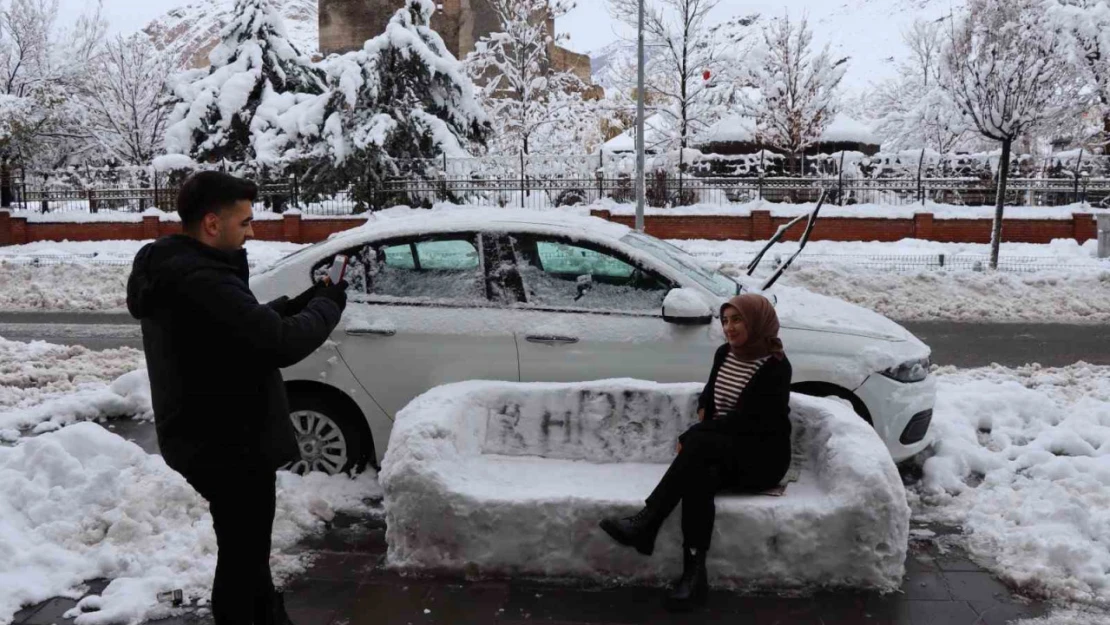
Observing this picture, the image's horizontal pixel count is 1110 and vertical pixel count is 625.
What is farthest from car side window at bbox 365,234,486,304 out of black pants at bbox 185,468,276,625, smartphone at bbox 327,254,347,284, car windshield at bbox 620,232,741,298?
black pants at bbox 185,468,276,625

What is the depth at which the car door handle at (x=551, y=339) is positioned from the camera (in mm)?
5852

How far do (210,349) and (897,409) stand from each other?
13.7ft

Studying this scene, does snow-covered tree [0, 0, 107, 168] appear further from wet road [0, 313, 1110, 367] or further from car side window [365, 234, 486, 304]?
car side window [365, 234, 486, 304]

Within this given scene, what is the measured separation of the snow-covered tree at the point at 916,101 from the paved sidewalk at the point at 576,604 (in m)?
35.3

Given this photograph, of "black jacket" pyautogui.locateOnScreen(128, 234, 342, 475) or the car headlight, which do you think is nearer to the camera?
"black jacket" pyautogui.locateOnScreen(128, 234, 342, 475)

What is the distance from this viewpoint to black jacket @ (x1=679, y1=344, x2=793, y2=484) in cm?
455

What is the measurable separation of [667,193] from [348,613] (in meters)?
22.9

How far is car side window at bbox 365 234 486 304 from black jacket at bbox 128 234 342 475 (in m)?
2.65

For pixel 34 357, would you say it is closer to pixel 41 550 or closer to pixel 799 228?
pixel 41 550

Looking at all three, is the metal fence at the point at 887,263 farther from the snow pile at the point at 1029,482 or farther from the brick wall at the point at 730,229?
the snow pile at the point at 1029,482

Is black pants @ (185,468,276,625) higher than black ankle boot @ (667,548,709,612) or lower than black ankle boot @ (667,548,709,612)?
higher

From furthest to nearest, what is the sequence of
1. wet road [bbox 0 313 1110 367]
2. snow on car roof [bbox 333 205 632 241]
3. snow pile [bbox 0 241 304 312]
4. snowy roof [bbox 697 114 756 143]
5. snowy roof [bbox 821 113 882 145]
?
snowy roof [bbox 821 113 882 145] → snowy roof [bbox 697 114 756 143] → snow pile [bbox 0 241 304 312] → wet road [bbox 0 313 1110 367] → snow on car roof [bbox 333 205 632 241]

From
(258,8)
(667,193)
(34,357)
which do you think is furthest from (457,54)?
(34,357)

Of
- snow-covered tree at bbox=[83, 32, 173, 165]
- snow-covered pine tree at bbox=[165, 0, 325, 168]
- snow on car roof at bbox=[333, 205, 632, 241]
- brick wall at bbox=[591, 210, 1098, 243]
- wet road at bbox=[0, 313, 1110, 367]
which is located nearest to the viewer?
snow on car roof at bbox=[333, 205, 632, 241]
